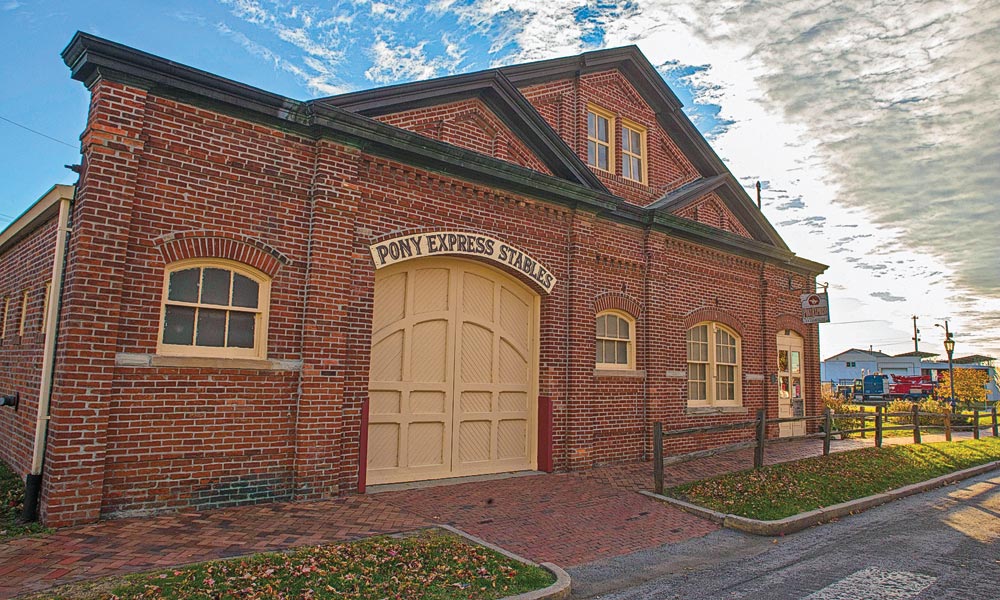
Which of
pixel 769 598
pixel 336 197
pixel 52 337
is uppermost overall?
pixel 336 197

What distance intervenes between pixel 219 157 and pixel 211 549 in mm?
4487

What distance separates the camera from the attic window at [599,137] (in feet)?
42.2

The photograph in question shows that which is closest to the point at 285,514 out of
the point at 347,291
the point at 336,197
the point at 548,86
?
the point at 347,291

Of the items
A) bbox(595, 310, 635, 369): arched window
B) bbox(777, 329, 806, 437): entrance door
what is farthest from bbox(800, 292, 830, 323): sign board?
bbox(595, 310, 635, 369): arched window

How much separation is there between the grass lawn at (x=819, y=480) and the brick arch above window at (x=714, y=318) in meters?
3.42

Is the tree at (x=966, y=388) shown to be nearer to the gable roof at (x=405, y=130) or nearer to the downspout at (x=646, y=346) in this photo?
the gable roof at (x=405, y=130)

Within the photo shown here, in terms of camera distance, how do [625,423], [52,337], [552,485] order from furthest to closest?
[625,423] → [552,485] → [52,337]

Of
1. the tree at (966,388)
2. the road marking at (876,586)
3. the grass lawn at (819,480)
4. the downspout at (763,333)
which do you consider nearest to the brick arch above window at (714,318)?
the downspout at (763,333)

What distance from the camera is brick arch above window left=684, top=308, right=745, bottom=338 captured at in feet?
44.2

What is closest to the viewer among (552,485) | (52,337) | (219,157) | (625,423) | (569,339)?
(52,337)

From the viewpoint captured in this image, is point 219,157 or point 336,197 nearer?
point 219,157

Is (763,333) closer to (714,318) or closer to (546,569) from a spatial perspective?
(714,318)

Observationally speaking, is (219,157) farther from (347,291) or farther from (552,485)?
(552,485)

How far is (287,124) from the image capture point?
8.01 m
